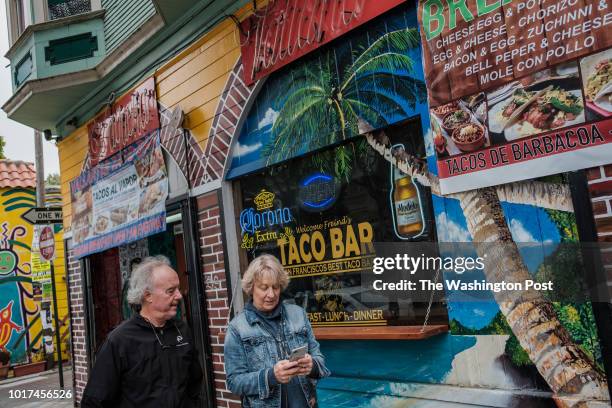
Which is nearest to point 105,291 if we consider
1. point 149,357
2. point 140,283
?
point 140,283

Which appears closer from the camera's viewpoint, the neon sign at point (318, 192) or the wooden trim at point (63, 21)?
the neon sign at point (318, 192)

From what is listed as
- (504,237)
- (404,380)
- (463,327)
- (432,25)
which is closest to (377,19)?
(432,25)

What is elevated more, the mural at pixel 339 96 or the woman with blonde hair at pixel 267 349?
the mural at pixel 339 96

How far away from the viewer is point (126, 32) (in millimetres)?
7449

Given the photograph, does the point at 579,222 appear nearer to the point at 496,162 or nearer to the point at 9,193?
the point at 496,162

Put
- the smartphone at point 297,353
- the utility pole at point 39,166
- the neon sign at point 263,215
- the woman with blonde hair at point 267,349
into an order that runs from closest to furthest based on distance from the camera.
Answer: the smartphone at point 297,353
the woman with blonde hair at point 267,349
the neon sign at point 263,215
the utility pole at point 39,166

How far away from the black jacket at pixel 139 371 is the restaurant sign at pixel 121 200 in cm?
384

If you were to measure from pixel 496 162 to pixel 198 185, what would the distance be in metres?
3.68

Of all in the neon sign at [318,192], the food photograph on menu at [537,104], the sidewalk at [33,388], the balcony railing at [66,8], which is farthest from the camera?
the sidewalk at [33,388]

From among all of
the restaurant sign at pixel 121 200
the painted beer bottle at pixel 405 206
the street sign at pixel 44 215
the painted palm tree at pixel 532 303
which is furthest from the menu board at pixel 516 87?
the street sign at pixel 44 215

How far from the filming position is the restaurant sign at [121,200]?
6.88 m

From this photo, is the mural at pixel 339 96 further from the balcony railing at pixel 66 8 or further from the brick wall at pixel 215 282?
the balcony railing at pixel 66 8

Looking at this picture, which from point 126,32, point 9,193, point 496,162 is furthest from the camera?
point 9,193

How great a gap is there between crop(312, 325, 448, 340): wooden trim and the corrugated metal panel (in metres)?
4.52
